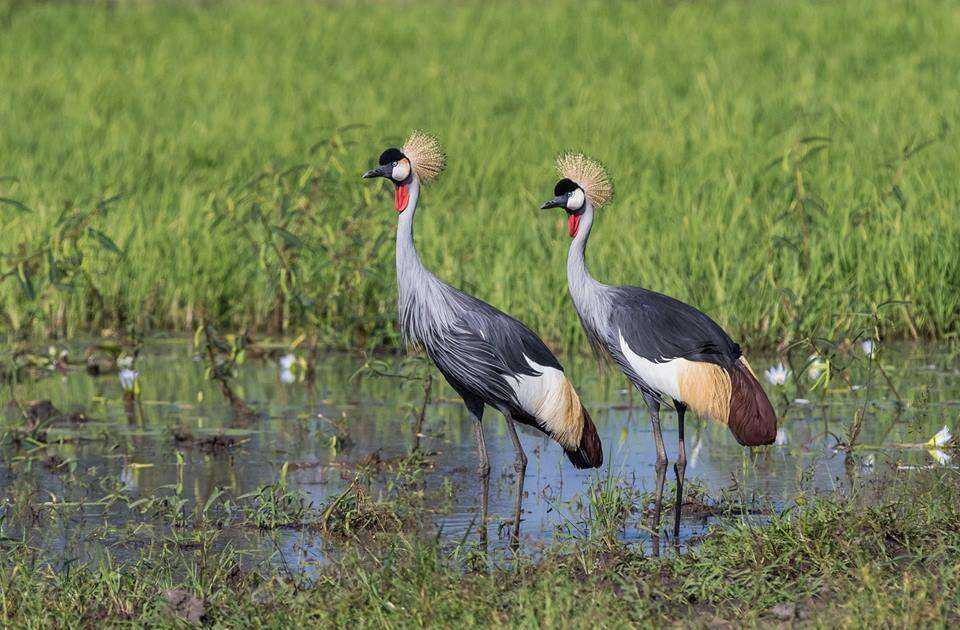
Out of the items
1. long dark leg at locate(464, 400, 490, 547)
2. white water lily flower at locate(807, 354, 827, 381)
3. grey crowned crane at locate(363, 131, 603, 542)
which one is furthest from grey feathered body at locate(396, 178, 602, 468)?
white water lily flower at locate(807, 354, 827, 381)

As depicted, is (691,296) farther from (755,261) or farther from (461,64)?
(461,64)

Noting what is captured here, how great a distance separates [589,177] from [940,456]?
1895 mm

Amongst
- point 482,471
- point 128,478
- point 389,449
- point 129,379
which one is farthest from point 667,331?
point 129,379

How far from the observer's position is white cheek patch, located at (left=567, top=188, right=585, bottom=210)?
6.67 meters

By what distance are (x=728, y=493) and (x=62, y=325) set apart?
5045 mm

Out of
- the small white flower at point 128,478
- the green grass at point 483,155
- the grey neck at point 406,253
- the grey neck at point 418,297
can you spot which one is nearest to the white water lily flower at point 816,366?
the green grass at point 483,155

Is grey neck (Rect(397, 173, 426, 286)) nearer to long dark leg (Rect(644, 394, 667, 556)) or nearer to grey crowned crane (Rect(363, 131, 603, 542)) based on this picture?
grey crowned crane (Rect(363, 131, 603, 542))

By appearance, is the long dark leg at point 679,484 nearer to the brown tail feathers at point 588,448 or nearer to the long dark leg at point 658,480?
the long dark leg at point 658,480

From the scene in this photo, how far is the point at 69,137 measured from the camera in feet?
46.0

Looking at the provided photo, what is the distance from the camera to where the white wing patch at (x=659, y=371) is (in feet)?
20.5

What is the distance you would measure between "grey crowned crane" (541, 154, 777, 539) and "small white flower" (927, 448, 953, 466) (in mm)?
1035

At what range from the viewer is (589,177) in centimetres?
670

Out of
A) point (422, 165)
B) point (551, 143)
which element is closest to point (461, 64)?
point (551, 143)

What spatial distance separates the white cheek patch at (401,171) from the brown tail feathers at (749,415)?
5.16 ft
